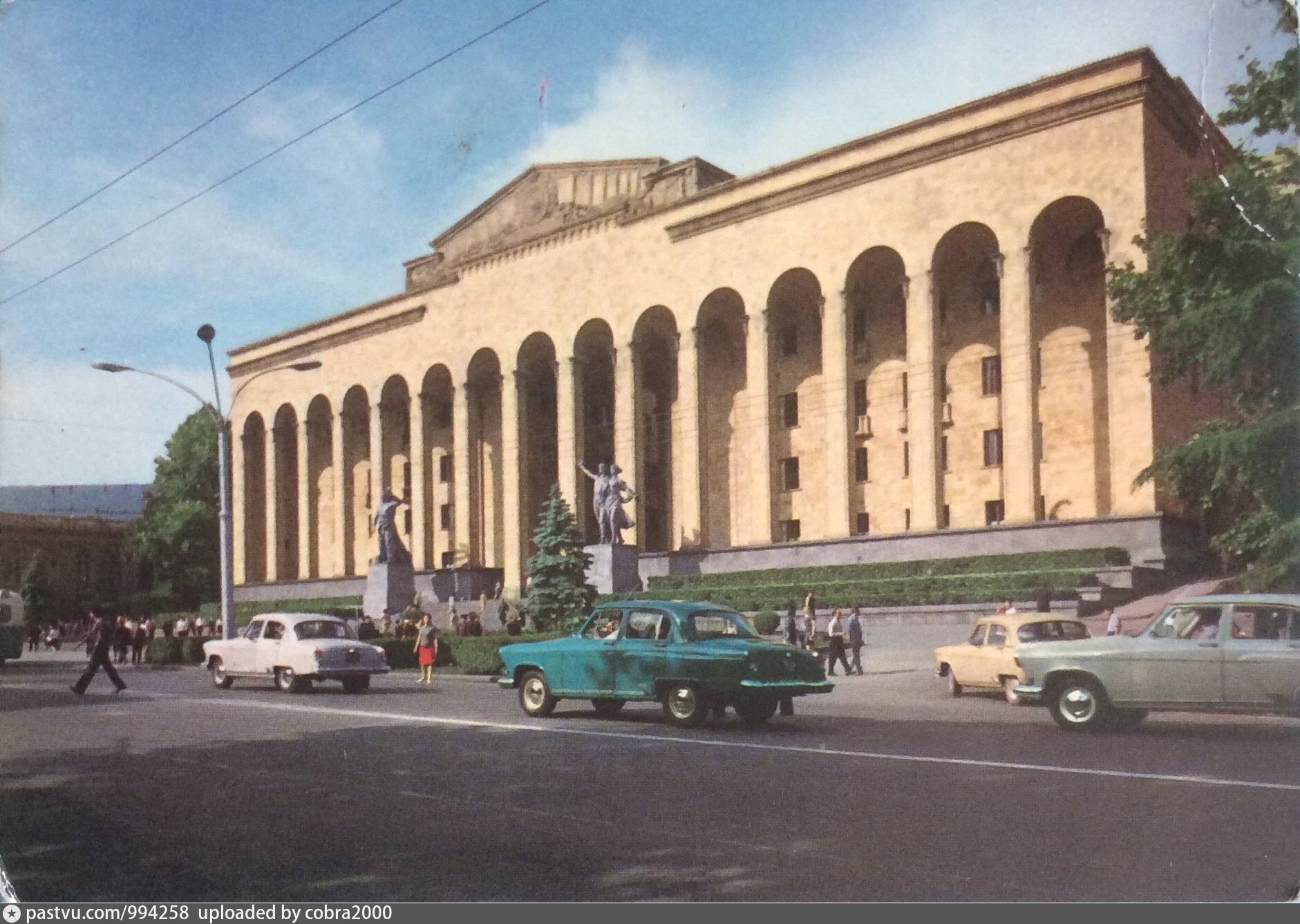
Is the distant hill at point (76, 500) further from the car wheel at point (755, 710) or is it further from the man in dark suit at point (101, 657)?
the car wheel at point (755, 710)

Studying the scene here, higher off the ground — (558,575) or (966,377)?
(966,377)

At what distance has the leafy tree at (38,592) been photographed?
20516 millimetres

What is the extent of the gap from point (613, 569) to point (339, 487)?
2451 centimetres

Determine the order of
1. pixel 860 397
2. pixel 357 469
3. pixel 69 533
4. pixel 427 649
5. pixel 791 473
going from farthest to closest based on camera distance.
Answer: pixel 357 469, pixel 791 473, pixel 860 397, pixel 427 649, pixel 69 533

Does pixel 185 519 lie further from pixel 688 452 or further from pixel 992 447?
pixel 992 447

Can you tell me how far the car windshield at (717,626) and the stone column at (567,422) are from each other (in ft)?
102

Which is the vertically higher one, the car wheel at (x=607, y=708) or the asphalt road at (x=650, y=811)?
the asphalt road at (x=650, y=811)

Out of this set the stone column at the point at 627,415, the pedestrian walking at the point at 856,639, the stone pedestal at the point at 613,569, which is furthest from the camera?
the stone column at the point at 627,415

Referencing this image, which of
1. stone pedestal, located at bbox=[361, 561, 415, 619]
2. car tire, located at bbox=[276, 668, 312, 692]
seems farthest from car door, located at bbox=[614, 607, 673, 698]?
stone pedestal, located at bbox=[361, 561, 415, 619]

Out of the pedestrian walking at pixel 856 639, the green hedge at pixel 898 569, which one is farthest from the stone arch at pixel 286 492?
the pedestrian walking at pixel 856 639

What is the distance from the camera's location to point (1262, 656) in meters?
10.8

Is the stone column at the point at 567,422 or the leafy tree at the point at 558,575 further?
the stone column at the point at 567,422

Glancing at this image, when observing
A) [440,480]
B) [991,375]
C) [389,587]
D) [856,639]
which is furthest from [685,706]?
[440,480]

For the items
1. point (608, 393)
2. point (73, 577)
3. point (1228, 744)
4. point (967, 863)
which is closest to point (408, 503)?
point (608, 393)
